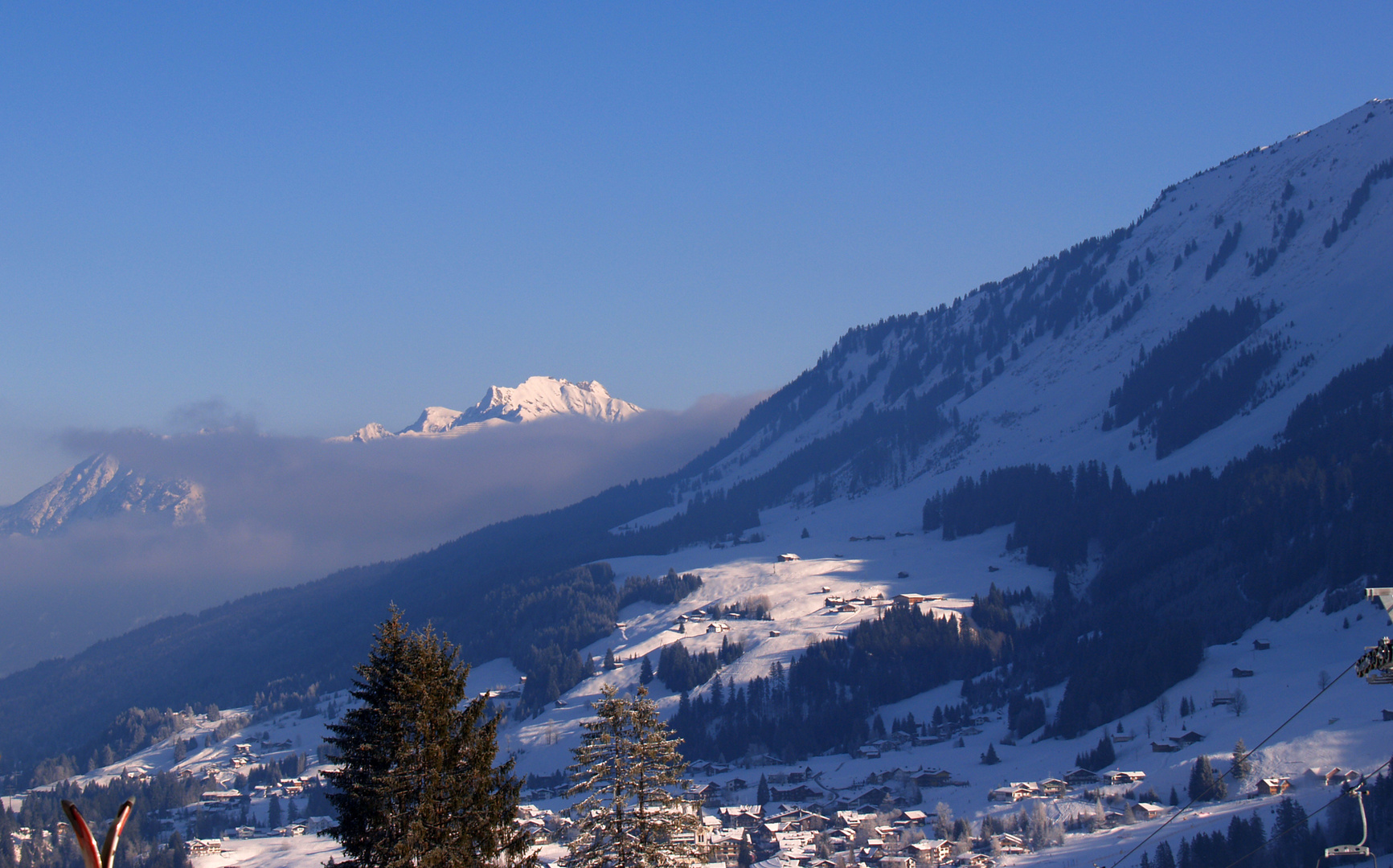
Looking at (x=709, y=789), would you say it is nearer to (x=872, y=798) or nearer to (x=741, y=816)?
(x=741, y=816)

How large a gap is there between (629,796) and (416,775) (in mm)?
7950

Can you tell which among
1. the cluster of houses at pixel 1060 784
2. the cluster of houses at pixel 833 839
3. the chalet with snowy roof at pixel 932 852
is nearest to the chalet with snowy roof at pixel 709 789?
the cluster of houses at pixel 833 839

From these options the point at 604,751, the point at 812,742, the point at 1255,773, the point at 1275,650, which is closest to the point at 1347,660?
the point at 1275,650

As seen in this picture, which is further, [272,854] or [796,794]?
[796,794]

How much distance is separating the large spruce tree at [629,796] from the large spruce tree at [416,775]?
3796 millimetres

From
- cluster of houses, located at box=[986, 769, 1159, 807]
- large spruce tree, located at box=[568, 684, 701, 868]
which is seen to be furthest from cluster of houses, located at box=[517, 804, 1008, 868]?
large spruce tree, located at box=[568, 684, 701, 868]

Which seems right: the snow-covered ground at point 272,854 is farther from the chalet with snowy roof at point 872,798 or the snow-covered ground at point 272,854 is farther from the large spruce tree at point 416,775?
the large spruce tree at point 416,775

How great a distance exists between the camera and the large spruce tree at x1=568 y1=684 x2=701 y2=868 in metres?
38.2

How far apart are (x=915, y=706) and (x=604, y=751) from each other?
154154mm

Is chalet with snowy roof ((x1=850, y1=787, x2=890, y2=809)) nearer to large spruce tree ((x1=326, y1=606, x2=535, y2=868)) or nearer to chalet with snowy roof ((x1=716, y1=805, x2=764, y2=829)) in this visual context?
chalet with snowy roof ((x1=716, y1=805, x2=764, y2=829))

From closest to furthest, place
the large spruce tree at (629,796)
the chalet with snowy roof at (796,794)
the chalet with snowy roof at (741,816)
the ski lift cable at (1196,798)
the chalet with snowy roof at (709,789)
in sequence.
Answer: the large spruce tree at (629,796), the ski lift cable at (1196,798), the chalet with snowy roof at (741,816), the chalet with snowy roof at (796,794), the chalet with snowy roof at (709,789)

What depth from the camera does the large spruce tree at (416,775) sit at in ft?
109

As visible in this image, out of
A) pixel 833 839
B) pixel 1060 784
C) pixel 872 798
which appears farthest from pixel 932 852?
pixel 872 798

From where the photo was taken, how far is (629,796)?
38969mm
